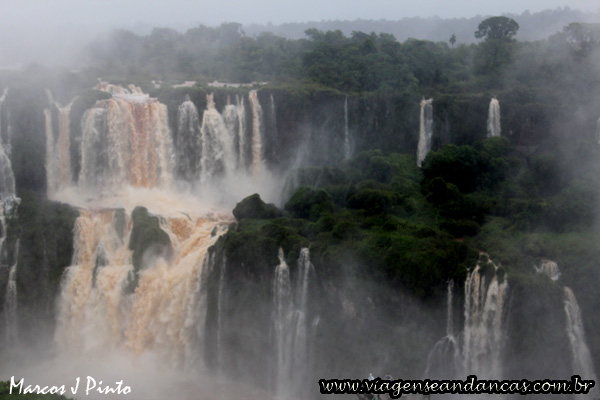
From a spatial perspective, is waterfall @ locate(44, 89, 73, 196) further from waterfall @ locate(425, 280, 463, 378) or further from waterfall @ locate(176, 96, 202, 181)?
waterfall @ locate(425, 280, 463, 378)

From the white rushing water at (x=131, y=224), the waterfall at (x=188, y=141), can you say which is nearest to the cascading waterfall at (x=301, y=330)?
the white rushing water at (x=131, y=224)

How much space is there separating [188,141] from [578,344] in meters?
15.3

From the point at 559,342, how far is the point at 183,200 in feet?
45.7

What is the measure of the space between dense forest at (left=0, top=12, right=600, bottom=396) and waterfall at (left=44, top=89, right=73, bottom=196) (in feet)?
0.81

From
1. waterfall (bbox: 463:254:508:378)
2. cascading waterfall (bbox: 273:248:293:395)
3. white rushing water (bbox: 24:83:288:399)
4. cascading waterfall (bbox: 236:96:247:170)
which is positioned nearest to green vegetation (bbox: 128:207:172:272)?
white rushing water (bbox: 24:83:288:399)

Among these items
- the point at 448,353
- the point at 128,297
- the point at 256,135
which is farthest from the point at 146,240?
the point at 448,353

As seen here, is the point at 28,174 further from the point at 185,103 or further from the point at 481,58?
the point at 481,58

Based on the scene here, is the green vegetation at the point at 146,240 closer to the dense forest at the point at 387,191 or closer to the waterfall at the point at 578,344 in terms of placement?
the dense forest at the point at 387,191

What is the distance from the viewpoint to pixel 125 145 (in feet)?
85.8

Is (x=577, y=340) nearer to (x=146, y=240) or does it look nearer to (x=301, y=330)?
(x=301, y=330)

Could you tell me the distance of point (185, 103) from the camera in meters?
27.1

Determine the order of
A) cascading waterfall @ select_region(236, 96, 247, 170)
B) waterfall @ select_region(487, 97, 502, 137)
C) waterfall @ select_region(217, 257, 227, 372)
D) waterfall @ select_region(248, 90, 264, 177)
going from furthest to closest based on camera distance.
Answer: waterfall @ select_region(487, 97, 502, 137)
waterfall @ select_region(248, 90, 264, 177)
cascading waterfall @ select_region(236, 96, 247, 170)
waterfall @ select_region(217, 257, 227, 372)

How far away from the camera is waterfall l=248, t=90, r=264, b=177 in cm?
2845

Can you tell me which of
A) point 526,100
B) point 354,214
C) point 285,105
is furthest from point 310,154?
point 526,100
